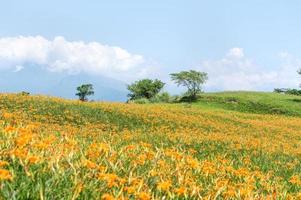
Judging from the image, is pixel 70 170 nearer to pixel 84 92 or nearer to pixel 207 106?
pixel 207 106

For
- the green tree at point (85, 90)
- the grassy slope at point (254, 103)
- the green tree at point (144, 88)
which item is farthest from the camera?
the green tree at point (85, 90)

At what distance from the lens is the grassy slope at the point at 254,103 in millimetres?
69231

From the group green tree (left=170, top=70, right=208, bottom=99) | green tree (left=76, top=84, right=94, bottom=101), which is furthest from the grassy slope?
green tree (left=76, top=84, right=94, bottom=101)

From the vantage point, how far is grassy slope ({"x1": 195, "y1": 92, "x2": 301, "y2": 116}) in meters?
69.2

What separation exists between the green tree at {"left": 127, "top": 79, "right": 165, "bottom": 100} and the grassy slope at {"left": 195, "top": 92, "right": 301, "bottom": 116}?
3382cm

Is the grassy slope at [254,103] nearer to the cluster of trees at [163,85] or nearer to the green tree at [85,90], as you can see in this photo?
the cluster of trees at [163,85]

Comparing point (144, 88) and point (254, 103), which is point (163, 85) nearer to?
point (144, 88)

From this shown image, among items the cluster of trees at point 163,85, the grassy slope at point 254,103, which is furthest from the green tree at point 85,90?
the grassy slope at point 254,103

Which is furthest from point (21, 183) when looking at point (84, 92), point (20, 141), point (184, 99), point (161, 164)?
point (84, 92)

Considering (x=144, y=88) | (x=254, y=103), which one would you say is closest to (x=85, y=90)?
(x=144, y=88)

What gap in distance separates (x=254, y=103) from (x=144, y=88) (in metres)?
44.5

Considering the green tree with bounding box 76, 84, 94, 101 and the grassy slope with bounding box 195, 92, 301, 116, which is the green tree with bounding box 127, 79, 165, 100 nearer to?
the green tree with bounding box 76, 84, 94, 101

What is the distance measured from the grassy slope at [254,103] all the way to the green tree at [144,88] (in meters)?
33.8

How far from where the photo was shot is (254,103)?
7312 centimetres
